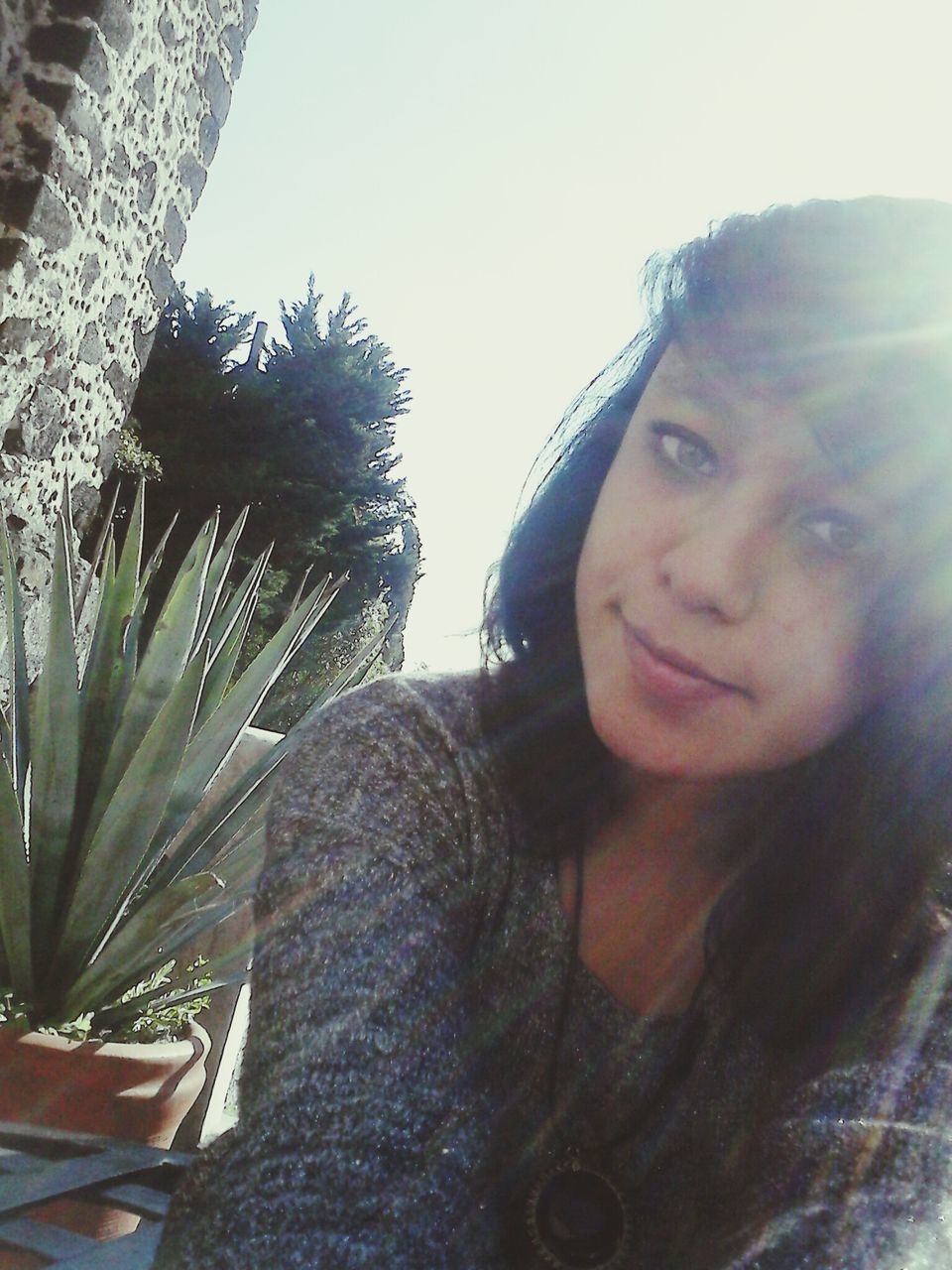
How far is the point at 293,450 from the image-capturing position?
11.6 m

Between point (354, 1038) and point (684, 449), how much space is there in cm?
67

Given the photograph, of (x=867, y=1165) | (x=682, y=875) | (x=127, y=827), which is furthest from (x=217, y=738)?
(x=867, y=1165)

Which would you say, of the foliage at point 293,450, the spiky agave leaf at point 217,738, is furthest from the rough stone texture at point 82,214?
the foliage at point 293,450

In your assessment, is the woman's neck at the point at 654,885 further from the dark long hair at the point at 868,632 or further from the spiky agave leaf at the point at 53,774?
the spiky agave leaf at the point at 53,774

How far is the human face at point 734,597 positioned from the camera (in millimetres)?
921

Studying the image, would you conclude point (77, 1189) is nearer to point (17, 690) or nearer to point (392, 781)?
point (392, 781)

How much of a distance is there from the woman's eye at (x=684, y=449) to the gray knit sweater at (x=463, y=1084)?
394 millimetres

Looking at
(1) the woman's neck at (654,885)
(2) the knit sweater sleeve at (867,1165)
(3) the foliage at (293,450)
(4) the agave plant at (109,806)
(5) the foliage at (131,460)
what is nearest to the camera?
(2) the knit sweater sleeve at (867,1165)

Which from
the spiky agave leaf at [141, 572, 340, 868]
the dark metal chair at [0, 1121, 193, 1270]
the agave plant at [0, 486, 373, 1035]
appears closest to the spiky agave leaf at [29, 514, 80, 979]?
the agave plant at [0, 486, 373, 1035]

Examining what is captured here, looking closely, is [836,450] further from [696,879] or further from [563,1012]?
[563,1012]

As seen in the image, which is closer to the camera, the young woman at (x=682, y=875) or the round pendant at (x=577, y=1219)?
the young woman at (x=682, y=875)

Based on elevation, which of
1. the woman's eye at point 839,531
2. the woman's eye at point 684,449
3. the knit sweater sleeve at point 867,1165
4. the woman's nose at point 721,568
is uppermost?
the woman's eye at point 684,449

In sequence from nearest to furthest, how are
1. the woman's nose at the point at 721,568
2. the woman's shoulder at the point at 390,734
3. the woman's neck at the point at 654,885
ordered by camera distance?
the woman's nose at the point at 721,568 → the woman's shoulder at the point at 390,734 → the woman's neck at the point at 654,885

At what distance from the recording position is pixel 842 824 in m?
1.15
